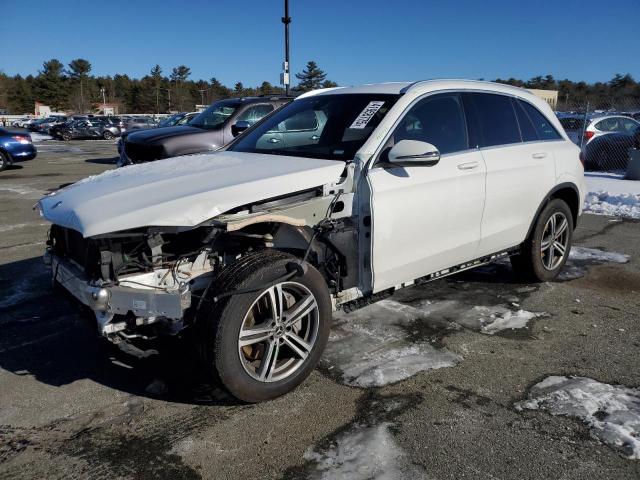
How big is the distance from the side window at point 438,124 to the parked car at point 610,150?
1163cm

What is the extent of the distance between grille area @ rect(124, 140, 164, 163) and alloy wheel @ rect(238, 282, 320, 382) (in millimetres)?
6718

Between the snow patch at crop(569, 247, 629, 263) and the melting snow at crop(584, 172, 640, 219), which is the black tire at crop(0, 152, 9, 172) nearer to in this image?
the melting snow at crop(584, 172, 640, 219)

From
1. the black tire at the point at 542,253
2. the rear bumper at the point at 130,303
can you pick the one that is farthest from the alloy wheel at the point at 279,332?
the black tire at the point at 542,253

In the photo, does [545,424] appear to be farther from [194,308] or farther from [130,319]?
[130,319]

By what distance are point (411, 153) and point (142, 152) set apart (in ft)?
23.8

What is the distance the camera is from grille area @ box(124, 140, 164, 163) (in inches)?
360

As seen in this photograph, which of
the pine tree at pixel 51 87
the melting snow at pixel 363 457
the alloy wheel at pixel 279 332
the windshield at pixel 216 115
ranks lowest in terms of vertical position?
the melting snow at pixel 363 457

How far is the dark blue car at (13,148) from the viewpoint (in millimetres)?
15789

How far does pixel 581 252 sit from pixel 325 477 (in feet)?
17.3

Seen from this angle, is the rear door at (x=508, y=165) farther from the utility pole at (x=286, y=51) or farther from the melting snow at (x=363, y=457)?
the utility pole at (x=286, y=51)

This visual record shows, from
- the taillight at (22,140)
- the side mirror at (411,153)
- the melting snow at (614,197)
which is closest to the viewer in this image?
the side mirror at (411,153)

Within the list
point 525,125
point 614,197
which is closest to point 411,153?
point 525,125

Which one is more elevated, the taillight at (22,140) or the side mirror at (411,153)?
the taillight at (22,140)

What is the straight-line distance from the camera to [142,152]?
948 cm
